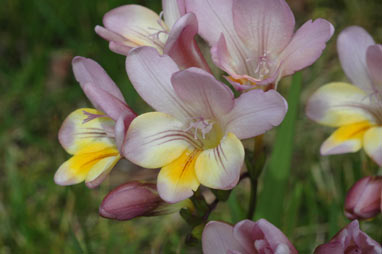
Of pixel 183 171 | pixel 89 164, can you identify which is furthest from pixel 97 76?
pixel 183 171

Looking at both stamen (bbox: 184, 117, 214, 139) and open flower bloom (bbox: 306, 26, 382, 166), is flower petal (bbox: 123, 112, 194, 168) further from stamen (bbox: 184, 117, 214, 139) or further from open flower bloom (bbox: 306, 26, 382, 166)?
open flower bloom (bbox: 306, 26, 382, 166)

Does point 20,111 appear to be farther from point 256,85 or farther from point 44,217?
point 256,85

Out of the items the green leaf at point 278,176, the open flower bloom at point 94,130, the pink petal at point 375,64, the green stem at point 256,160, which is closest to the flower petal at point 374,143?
the pink petal at point 375,64

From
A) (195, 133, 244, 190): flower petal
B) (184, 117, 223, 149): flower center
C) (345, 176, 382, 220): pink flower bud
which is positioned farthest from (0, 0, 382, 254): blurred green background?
(195, 133, 244, 190): flower petal

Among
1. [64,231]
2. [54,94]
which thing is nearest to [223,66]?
[64,231]

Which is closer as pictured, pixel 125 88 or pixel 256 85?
pixel 256 85

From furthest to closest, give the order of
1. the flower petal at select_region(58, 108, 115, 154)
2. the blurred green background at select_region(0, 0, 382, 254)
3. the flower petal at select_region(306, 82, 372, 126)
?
the blurred green background at select_region(0, 0, 382, 254) < the flower petal at select_region(306, 82, 372, 126) < the flower petal at select_region(58, 108, 115, 154)
